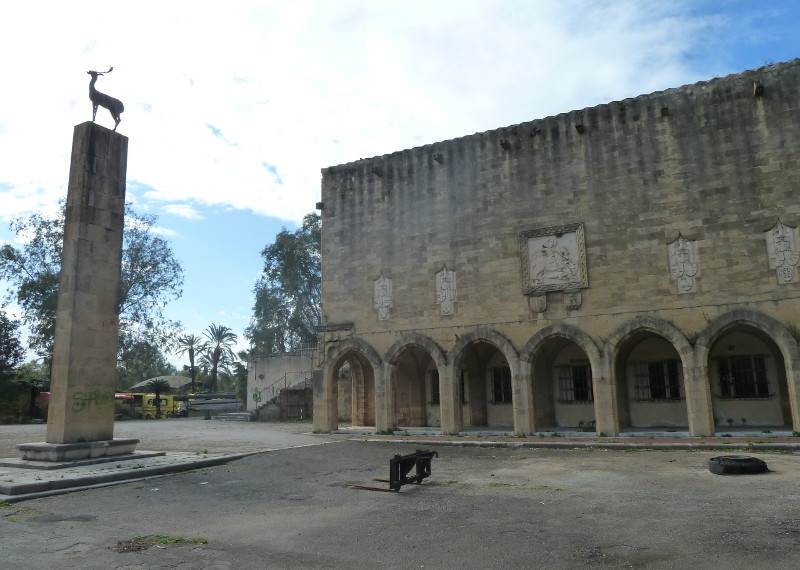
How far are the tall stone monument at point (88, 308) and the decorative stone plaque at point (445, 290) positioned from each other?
Result: 34.5 feet

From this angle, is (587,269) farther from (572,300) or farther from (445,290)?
(445,290)

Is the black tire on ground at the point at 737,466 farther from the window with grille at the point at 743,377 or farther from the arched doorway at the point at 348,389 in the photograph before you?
the arched doorway at the point at 348,389

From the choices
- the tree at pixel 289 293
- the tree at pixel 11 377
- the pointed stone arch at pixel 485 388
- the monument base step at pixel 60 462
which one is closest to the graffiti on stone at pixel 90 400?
the monument base step at pixel 60 462

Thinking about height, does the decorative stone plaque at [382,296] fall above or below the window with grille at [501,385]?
above

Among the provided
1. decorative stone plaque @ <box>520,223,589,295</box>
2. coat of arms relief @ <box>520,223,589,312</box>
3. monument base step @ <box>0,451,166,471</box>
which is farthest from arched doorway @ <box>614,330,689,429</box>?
monument base step @ <box>0,451,166,471</box>

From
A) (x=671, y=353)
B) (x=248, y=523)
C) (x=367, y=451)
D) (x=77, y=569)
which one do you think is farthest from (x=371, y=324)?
(x=77, y=569)

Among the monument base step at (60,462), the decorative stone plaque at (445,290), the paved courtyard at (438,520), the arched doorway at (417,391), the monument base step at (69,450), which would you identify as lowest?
the paved courtyard at (438,520)

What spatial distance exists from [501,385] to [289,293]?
2673cm

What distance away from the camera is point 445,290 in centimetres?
2064

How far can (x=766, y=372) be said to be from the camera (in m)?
17.5

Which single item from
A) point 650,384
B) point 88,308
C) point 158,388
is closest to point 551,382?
point 650,384

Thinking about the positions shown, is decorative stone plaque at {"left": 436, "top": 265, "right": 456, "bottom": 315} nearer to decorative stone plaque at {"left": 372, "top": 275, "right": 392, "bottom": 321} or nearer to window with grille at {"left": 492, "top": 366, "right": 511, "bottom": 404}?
decorative stone plaque at {"left": 372, "top": 275, "right": 392, "bottom": 321}

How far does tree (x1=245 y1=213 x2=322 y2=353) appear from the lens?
44.0m

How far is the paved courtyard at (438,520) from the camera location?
19.2 ft
